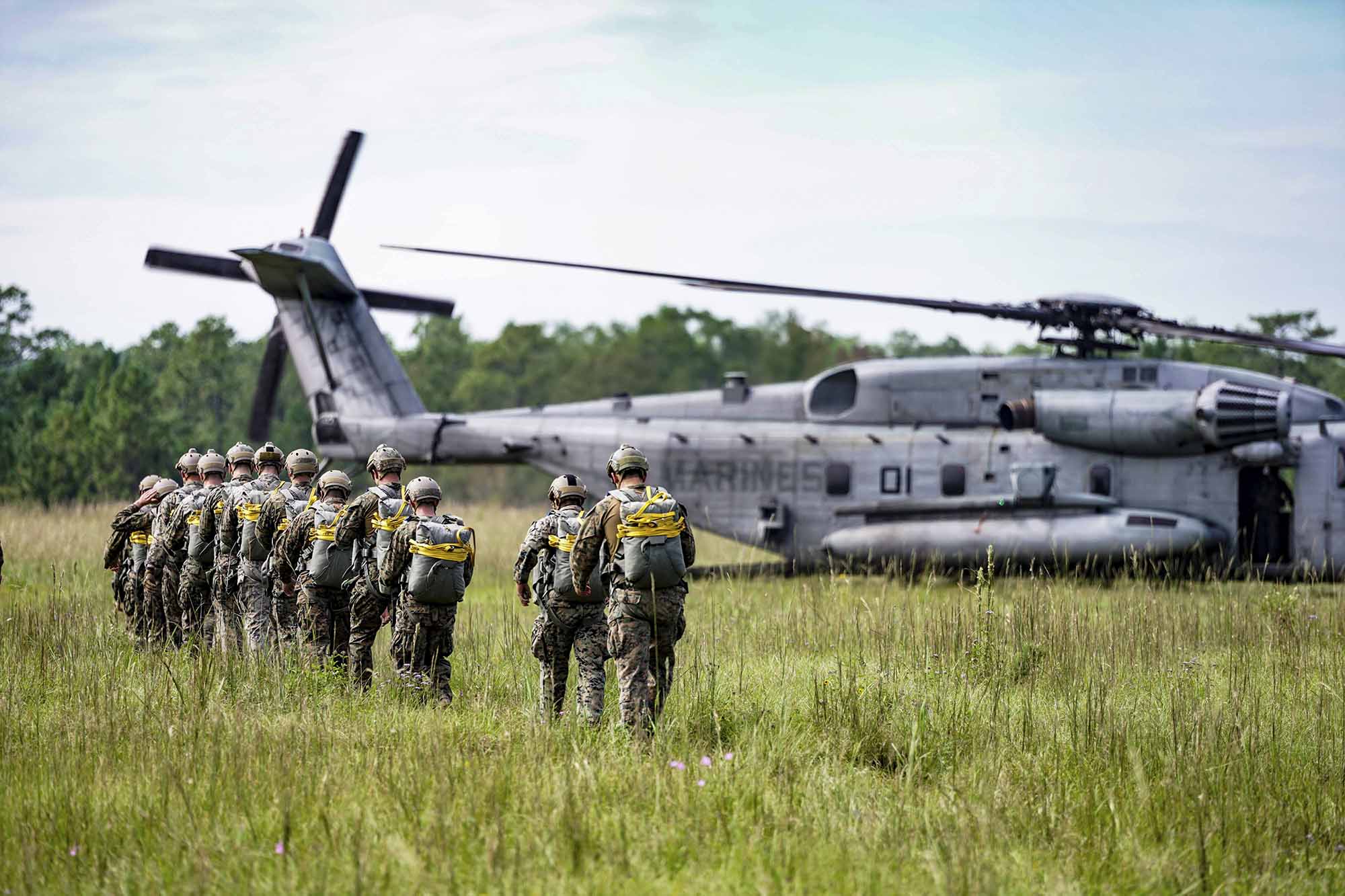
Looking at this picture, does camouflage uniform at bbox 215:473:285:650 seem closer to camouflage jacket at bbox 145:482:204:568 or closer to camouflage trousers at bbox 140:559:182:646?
camouflage jacket at bbox 145:482:204:568

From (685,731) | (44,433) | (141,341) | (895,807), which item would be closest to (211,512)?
(685,731)

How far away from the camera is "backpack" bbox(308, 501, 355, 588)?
9180 millimetres

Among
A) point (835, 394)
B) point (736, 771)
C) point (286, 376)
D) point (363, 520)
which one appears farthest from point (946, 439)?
point (286, 376)

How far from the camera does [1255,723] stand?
279 inches

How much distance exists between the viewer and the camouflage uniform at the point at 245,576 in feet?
32.8

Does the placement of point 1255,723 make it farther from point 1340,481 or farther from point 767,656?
point 1340,481

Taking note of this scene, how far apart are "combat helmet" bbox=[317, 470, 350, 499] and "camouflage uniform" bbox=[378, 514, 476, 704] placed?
1.17m

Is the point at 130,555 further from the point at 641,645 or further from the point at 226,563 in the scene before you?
the point at 641,645

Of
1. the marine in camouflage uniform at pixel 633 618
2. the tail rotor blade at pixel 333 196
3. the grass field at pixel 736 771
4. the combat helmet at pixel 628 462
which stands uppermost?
the tail rotor blade at pixel 333 196

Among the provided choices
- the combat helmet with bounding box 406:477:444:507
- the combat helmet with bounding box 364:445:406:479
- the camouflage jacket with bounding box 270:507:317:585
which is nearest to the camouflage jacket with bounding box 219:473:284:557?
the camouflage jacket with bounding box 270:507:317:585

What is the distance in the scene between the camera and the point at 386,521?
28.5 feet

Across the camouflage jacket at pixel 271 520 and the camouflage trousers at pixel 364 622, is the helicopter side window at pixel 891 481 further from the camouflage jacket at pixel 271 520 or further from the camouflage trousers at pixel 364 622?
the camouflage trousers at pixel 364 622

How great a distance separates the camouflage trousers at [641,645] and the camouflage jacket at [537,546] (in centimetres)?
65

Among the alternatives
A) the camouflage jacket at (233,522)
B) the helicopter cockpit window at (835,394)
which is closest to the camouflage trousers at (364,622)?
the camouflage jacket at (233,522)
